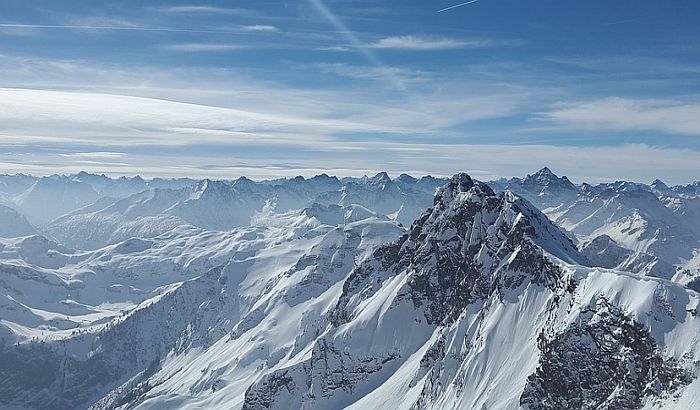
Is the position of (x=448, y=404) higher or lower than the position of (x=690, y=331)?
lower

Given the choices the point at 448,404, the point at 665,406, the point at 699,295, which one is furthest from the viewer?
the point at 448,404

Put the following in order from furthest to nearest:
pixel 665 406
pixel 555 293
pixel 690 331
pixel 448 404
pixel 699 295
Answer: pixel 448 404, pixel 555 293, pixel 699 295, pixel 690 331, pixel 665 406

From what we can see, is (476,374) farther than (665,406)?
Yes

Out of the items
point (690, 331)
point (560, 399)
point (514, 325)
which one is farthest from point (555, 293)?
point (690, 331)

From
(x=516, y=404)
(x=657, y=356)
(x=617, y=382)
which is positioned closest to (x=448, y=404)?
(x=516, y=404)

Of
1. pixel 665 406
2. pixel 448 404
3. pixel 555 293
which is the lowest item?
pixel 448 404

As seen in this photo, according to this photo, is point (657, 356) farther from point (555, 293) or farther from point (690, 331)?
point (555, 293)
